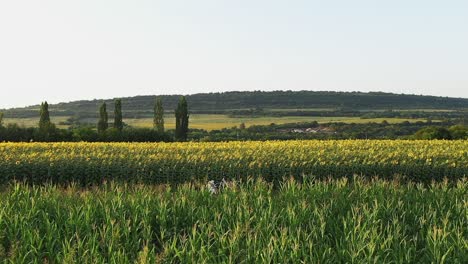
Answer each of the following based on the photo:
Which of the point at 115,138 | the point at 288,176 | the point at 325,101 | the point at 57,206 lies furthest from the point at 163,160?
the point at 325,101

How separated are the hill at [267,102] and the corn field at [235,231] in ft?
424

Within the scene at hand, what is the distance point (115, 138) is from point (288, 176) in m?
29.4

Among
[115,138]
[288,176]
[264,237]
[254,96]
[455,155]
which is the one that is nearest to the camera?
[264,237]

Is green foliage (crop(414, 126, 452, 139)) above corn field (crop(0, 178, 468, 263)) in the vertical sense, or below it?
below

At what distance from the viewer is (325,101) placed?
157250 millimetres

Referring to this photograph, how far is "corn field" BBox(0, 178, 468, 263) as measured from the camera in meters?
7.79

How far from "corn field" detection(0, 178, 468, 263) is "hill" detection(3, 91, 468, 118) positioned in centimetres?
12935

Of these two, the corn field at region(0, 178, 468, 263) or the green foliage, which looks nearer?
the corn field at region(0, 178, 468, 263)

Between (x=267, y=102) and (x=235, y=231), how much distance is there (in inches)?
5796

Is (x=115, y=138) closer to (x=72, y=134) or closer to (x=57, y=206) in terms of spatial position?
(x=72, y=134)

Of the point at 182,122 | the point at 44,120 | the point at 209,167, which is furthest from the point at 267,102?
the point at 209,167

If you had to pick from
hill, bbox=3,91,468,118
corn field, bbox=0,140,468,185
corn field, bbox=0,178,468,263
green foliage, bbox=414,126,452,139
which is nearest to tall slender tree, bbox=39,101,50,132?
corn field, bbox=0,140,468,185

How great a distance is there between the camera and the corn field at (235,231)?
7785 mm

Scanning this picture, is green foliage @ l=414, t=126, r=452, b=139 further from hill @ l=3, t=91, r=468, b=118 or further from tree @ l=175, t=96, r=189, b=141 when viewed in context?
hill @ l=3, t=91, r=468, b=118
